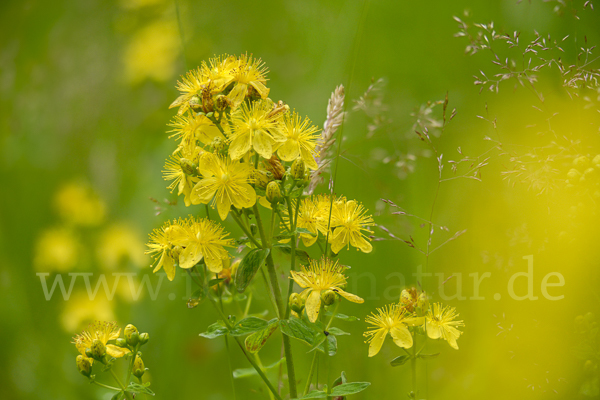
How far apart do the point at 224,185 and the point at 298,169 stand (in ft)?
0.48

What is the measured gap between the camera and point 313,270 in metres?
0.88

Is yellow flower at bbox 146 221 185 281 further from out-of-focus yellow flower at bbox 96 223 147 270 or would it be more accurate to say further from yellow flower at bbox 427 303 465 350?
out-of-focus yellow flower at bbox 96 223 147 270

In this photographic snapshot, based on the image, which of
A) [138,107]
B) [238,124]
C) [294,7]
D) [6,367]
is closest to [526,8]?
[294,7]

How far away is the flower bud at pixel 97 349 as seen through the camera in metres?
0.88

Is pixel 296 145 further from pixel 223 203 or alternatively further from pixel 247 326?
pixel 247 326

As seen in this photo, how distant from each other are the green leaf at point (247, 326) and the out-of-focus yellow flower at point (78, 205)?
1.20m

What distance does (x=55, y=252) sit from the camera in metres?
1.69

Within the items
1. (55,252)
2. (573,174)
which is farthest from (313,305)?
(55,252)

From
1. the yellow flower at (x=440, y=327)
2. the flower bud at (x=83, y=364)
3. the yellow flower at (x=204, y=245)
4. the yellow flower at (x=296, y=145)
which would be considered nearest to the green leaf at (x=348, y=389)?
the yellow flower at (x=440, y=327)

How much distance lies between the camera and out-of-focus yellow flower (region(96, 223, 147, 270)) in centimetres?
160

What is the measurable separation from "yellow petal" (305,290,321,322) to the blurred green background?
478 millimetres

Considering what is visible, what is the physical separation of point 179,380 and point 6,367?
2.41 ft

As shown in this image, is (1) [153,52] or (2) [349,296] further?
(1) [153,52]

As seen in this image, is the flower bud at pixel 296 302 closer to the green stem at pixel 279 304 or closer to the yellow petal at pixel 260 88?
the green stem at pixel 279 304
